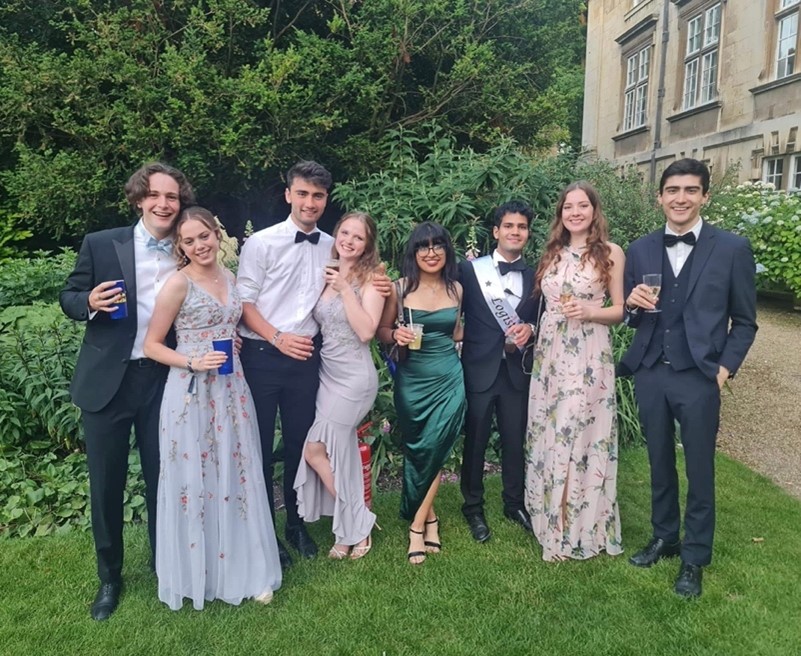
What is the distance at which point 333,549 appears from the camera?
3512 mm

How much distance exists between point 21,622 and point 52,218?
5.84 meters

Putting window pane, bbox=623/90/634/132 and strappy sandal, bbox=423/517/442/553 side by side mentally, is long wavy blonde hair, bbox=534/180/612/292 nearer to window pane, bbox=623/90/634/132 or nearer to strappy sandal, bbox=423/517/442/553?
strappy sandal, bbox=423/517/442/553

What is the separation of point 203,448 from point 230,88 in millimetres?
5394

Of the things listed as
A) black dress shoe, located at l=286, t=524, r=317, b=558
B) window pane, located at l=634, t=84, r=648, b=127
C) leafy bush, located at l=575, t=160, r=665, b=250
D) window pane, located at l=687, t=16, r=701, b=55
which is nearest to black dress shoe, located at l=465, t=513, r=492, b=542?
black dress shoe, located at l=286, t=524, r=317, b=558

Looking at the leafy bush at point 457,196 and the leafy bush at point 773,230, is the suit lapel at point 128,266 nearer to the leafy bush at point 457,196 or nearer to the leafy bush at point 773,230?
the leafy bush at point 457,196

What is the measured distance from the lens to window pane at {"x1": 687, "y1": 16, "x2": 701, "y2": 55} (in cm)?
1733

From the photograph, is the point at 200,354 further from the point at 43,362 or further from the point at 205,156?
the point at 205,156

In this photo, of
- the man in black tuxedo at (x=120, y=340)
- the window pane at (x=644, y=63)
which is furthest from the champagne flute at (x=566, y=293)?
the window pane at (x=644, y=63)

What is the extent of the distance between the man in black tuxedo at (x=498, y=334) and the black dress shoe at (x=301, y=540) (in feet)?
3.32

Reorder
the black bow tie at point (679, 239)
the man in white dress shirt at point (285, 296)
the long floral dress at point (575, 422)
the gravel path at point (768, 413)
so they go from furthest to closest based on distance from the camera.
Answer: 1. the gravel path at point (768, 413)
2. the long floral dress at point (575, 422)
3. the man in white dress shirt at point (285, 296)
4. the black bow tie at point (679, 239)

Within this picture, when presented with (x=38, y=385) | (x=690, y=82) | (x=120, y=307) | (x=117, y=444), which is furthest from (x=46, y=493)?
(x=690, y=82)

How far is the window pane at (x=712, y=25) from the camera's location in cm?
1634

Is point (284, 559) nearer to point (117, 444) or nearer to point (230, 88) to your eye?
point (117, 444)

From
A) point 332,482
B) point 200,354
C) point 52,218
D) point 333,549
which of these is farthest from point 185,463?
point 52,218
